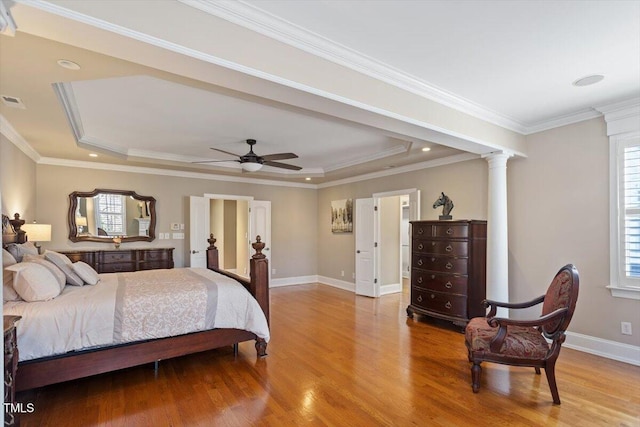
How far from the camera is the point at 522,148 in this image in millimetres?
4219

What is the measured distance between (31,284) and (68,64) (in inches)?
69.6

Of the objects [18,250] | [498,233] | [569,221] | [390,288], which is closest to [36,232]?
[18,250]

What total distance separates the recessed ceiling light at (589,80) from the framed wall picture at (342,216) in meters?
4.71

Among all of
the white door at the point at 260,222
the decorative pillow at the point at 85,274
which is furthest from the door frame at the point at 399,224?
the decorative pillow at the point at 85,274

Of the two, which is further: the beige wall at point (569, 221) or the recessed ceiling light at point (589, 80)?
the beige wall at point (569, 221)

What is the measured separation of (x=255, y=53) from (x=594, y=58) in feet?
8.70

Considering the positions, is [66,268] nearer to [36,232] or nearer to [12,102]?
[36,232]

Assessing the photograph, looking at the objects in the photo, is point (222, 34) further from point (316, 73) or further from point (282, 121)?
point (282, 121)

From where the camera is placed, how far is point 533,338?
2816 mm

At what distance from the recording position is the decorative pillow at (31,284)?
2.69 m

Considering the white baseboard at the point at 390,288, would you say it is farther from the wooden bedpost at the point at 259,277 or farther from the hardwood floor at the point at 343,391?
the wooden bedpost at the point at 259,277

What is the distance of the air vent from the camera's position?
113 inches

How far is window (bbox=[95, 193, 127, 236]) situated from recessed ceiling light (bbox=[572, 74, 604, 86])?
6656 millimetres

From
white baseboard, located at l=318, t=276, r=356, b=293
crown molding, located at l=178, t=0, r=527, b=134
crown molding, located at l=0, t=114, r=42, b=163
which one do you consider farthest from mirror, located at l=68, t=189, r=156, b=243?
crown molding, located at l=178, t=0, r=527, b=134
